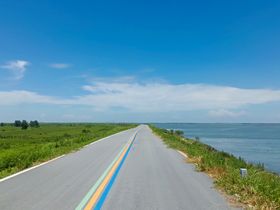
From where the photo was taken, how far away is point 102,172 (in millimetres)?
12734

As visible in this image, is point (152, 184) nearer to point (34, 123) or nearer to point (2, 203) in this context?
point (2, 203)

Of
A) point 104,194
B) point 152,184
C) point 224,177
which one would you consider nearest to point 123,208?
point 104,194

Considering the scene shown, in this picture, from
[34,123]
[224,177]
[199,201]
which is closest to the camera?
[199,201]

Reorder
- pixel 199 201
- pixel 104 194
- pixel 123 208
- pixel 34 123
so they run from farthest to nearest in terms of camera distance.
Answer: pixel 34 123, pixel 104 194, pixel 199 201, pixel 123 208

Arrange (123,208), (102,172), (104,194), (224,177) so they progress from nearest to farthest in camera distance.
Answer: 1. (123,208)
2. (104,194)
3. (224,177)
4. (102,172)

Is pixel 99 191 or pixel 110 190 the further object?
pixel 110 190

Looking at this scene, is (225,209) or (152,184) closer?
(225,209)

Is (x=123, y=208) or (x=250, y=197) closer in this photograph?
(x=123, y=208)

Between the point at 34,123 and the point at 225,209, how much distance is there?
516 ft

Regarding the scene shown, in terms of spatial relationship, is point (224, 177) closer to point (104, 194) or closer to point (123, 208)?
point (104, 194)

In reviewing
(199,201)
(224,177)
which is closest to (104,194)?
(199,201)

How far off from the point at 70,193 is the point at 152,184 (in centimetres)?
247

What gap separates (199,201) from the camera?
25.8ft

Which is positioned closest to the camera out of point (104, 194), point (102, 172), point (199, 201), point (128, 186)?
point (199, 201)
